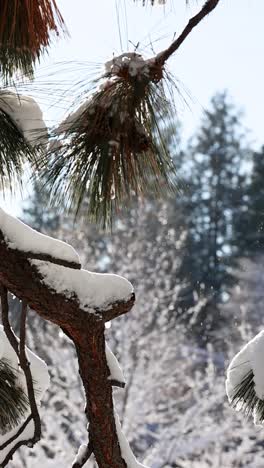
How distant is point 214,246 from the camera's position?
13289 mm

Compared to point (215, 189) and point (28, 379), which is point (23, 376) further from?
point (215, 189)

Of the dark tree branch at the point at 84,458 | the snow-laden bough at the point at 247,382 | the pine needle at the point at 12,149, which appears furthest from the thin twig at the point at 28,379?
the snow-laden bough at the point at 247,382

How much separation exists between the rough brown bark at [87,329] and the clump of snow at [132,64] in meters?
0.40

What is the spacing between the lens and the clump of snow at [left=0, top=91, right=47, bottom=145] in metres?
1.54

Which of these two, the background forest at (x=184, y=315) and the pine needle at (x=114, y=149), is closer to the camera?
the pine needle at (x=114, y=149)

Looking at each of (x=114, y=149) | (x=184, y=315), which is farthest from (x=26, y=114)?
(x=184, y=315)

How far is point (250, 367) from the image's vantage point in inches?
71.7

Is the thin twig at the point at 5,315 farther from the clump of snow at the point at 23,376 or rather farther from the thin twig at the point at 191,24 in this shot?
the thin twig at the point at 191,24

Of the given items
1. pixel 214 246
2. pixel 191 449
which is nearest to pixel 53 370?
pixel 191 449

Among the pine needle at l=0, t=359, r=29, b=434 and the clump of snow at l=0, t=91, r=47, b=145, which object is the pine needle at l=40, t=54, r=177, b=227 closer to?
the clump of snow at l=0, t=91, r=47, b=145

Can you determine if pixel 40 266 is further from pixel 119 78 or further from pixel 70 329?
pixel 119 78

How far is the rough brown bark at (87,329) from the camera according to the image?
1371 millimetres

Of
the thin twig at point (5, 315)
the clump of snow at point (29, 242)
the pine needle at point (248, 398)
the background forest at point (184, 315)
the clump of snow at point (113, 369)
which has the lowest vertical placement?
the clump of snow at point (113, 369)

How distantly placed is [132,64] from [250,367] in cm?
83
